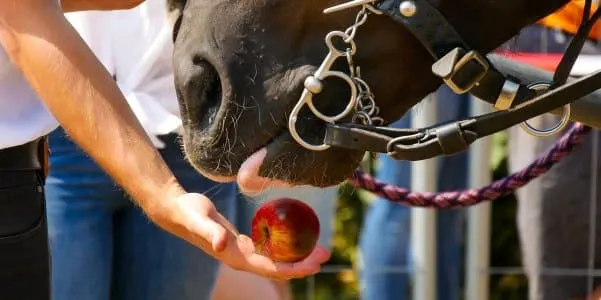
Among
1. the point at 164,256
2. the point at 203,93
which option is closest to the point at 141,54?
the point at 164,256

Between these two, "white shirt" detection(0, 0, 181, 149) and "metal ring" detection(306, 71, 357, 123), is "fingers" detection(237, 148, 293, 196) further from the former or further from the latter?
"white shirt" detection(0, 0, 181, 149)

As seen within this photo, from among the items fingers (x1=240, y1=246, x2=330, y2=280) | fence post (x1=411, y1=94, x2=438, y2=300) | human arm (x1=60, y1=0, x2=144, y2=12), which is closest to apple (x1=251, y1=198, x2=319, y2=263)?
fingers (x1=240, y1=246, x2=330, y2=280)

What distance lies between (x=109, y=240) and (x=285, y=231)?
2.94 ft

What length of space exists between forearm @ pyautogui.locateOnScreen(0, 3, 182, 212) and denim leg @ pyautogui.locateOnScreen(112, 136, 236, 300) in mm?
743

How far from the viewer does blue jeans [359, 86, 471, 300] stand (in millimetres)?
3939

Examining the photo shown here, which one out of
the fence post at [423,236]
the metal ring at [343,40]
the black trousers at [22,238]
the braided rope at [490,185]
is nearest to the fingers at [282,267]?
the metal ring at [343,40]

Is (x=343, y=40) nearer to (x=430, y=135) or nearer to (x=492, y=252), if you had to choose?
(x=430, y=135)

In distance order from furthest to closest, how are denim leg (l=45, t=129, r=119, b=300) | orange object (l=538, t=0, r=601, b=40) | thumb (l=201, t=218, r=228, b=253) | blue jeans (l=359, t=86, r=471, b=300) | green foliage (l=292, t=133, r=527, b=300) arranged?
green foliage (l=292, t=133, r=527, b=300) < blue jeans (l=359, t=86, r=471, b=300) < orange object (l=538, t=0, r=601, b=40) < denim leg (l=45, t=129, r=119, b=300) < thumb (l=201, t=218, r=228, b=253)

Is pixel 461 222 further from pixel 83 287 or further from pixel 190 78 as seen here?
pixel 190 78

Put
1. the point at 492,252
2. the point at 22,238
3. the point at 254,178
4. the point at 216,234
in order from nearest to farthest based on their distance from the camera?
the point at 216,234, the point at 254,178, the point at 22,238, the point at 492,252

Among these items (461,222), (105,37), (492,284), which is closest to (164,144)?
(105,37)

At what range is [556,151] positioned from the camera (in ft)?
9.33

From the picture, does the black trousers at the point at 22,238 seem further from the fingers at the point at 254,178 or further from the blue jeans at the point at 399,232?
the blue jeans at the point at 399,232

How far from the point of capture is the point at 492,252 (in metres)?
5.11
